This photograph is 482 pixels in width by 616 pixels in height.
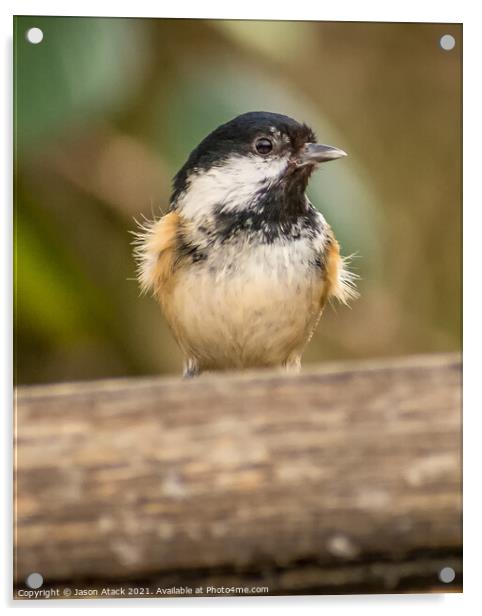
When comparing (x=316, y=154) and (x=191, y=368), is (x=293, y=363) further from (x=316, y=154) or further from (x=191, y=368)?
(x=316, y=154)

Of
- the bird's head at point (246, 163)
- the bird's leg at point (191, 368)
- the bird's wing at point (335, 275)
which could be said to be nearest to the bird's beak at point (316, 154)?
the bird's head at point (246, 163)

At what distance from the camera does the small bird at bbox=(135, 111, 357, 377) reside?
4.67ft

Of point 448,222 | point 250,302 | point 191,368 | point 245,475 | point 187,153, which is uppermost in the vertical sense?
point 187,153

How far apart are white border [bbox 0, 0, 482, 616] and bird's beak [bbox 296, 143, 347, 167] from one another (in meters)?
0.22

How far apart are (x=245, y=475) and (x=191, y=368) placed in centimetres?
36

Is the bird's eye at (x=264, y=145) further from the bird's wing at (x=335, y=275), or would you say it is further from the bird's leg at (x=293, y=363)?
the bird's leg at (x=293, y=363)

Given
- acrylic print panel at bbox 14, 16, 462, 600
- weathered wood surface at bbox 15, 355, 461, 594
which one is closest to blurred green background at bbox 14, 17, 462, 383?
acrylic print panel at bbox 14, 16, 462, 600

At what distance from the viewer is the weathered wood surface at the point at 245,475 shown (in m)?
1.15

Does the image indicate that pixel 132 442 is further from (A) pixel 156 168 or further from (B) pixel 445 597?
(B) pixel 445 597

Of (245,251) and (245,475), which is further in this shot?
(245,251)

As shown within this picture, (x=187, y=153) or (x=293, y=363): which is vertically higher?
(x=187, y=153)

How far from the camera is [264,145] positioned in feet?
4.85

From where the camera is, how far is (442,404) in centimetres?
119

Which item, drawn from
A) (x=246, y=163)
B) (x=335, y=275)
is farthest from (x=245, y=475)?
(x=246, y=163)
